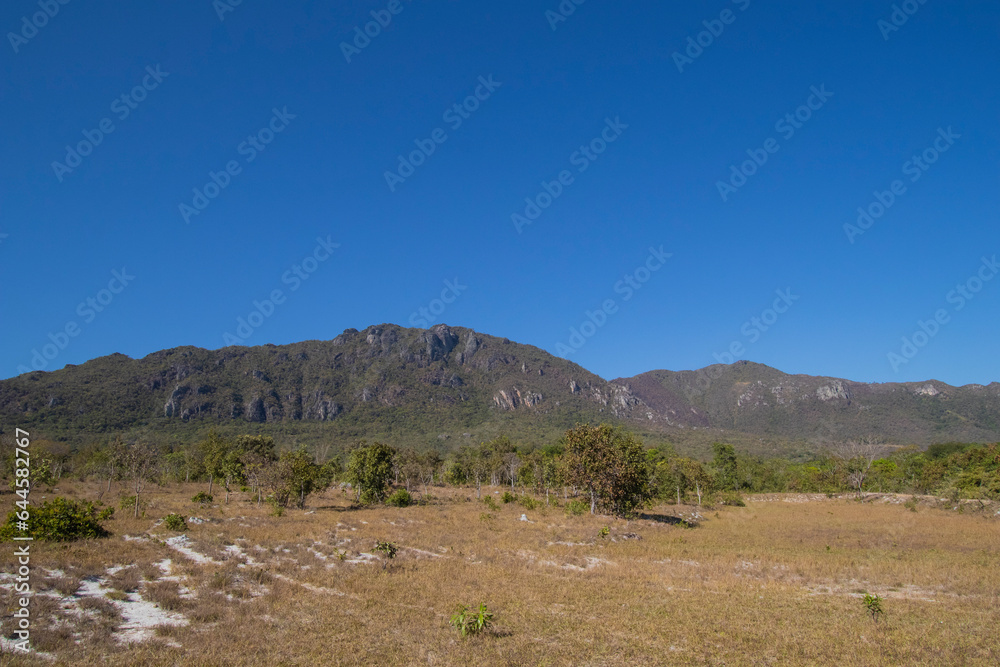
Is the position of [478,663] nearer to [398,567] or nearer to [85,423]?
[398,567]

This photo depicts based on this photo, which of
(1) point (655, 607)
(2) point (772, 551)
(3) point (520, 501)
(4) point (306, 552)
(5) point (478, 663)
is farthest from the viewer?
(3) point (520, 501)

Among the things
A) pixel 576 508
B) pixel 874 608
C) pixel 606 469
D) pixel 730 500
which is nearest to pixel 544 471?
pixel 576 508

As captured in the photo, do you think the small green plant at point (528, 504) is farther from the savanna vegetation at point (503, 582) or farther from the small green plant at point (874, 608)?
the small green plant at point (874, 608)

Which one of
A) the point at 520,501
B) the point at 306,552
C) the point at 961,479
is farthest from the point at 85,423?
the point at 961,479

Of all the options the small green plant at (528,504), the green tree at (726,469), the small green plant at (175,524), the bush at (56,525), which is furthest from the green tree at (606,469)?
the green tree at (726,469)

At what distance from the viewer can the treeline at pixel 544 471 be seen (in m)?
44.5

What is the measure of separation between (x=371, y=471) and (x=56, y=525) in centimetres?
3186

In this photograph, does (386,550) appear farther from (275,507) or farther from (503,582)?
(275,507)

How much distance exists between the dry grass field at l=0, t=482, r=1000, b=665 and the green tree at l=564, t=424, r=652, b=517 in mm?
10429

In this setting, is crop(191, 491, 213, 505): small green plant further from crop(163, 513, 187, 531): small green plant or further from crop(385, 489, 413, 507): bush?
crop(163, 513, 187, 531): small green plant

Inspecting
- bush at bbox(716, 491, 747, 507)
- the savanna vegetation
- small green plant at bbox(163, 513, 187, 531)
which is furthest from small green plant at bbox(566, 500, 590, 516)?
small green plant at bbox(163, 513, 187, 531)

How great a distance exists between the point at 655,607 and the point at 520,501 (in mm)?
39936

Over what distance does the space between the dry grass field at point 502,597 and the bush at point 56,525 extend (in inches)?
52.7

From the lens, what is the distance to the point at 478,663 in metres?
11.5
